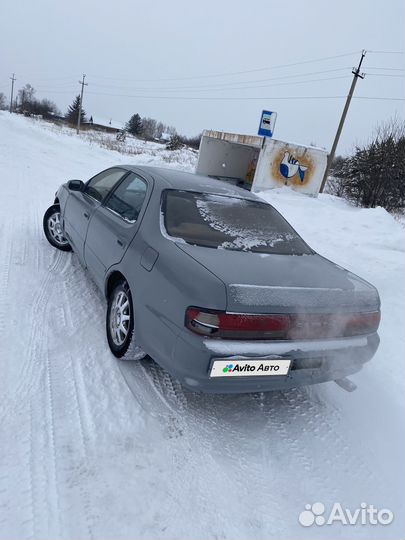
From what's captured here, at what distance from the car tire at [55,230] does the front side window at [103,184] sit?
1.00m

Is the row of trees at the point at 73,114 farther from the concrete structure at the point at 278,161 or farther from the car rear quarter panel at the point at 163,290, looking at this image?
the car rear quarter panel at the point at 163,290

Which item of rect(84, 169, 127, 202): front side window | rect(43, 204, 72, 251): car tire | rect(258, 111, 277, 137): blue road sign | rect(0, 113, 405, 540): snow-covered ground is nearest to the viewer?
rect(0, 113, 405, 540): snow-covered ground

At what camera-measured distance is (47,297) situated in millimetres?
4031

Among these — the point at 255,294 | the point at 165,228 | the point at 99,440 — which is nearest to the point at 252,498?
the point at 99,440

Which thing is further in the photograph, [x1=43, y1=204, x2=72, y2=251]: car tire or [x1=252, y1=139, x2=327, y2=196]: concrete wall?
[x1=252, y1=139, x2=327, y2=196]: concrete wall

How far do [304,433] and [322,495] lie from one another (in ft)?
1.68

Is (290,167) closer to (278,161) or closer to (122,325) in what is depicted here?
(278,161)

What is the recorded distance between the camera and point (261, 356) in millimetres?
2443

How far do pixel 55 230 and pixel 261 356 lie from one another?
398cm

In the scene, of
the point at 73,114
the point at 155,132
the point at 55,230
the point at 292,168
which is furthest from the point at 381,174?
the point at 155,132

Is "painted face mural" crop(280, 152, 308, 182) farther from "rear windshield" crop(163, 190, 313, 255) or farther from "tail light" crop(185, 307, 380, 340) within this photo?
"tail light" crop(185, 307, 380, 340)

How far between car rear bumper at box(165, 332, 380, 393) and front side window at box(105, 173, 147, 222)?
1.42 m

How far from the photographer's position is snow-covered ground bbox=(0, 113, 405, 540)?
2.04 metres

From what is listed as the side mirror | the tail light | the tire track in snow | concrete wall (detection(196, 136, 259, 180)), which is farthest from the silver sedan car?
concrete wall (detection(196, 136, 259, 180))
